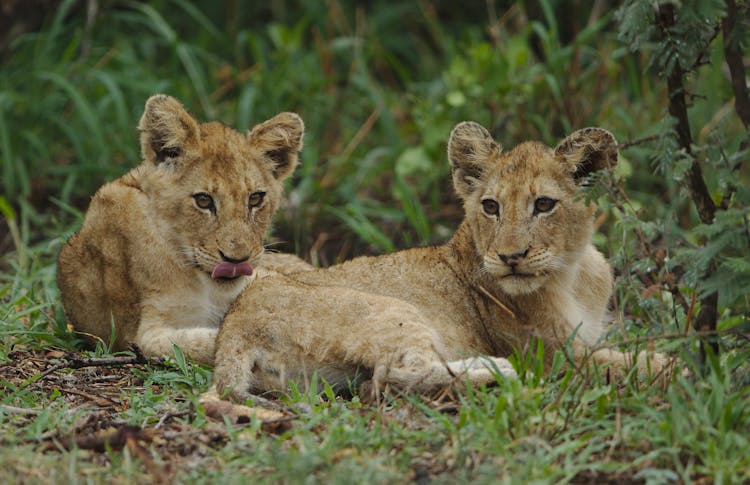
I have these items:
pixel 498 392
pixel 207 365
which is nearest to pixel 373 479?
pixel 498 392

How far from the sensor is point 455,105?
851 cm

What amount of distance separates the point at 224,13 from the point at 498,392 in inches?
320

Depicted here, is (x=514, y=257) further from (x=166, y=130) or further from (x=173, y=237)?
(x=166, y=130)

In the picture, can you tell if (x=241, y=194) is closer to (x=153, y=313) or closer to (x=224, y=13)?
(x=153, y=313)

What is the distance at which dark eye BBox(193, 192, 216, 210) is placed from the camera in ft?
18.8

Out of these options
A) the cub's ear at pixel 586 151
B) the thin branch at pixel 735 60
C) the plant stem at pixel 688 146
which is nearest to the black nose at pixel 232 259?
the cub's ear at pixel 586 151

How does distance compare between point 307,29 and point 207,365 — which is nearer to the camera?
point 207,365

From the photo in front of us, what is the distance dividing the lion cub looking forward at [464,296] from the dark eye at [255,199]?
449 mm

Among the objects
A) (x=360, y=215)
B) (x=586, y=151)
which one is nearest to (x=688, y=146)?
(x=586, y=151)

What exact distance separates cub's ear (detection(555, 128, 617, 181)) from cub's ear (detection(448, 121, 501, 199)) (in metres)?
0.46

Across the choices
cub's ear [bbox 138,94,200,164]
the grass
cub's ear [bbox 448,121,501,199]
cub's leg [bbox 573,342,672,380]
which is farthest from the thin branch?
cub's ear [bbox 138,94,200,164]

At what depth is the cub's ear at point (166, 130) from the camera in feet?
19.2

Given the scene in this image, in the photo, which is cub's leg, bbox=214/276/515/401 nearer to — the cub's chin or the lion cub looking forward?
the lion cub looking forward

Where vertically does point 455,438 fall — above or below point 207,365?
above
